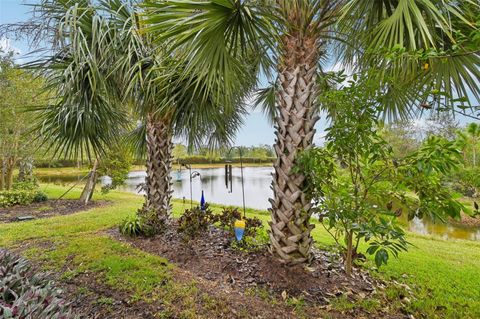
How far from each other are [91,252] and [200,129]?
2.32m

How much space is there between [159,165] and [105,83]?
1535 millimetres

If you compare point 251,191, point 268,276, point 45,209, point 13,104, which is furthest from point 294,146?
point 251,191

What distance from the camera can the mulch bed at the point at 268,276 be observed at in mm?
2436

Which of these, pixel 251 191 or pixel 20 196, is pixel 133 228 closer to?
pixel 20 196

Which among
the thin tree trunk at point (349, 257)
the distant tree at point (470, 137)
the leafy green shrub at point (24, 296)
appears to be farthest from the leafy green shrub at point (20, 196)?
the distant tree at point (470, 137)

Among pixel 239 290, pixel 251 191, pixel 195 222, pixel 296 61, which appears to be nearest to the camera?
pixel 239 290

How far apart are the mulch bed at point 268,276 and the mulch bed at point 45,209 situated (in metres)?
5.30

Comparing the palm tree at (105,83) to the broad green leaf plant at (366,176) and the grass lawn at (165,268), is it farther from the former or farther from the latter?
the broad green leaf plant at (366,176)

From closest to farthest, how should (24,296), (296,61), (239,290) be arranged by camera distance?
(24,296) < (239,290) < (296,61)

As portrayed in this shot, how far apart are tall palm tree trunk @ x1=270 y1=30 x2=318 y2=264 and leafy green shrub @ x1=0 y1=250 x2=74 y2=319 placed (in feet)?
6.21

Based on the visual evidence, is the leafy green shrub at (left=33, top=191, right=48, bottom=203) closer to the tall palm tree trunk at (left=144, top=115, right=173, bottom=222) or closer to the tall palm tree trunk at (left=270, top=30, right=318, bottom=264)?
the tall palm tree trunk at (left=144, top=115, right=173, bottom=222)

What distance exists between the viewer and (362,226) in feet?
5.82

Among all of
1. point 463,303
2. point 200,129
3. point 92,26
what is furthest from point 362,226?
point 92,26

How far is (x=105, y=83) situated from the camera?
344 centimetres
